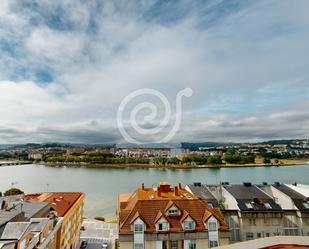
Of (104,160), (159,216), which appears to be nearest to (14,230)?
(159,216)

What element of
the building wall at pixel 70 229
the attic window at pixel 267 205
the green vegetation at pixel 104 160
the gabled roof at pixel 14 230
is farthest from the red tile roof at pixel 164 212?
the green vegetation at pixel 104 160

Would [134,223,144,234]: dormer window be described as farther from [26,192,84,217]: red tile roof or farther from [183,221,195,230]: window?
[26,192,84,217]: red tile roof

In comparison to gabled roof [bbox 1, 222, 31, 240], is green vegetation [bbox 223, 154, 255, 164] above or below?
below

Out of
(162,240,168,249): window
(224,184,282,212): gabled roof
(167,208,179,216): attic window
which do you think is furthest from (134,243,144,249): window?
(224,184,282,212): gabled roof

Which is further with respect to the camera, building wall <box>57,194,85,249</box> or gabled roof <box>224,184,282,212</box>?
gabled roof <box>224,184,282,212</box>

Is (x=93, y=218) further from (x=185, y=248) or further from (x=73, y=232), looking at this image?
(x=185, y=248)

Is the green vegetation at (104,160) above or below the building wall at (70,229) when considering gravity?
above

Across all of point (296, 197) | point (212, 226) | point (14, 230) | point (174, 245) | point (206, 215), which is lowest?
point (174, 245)

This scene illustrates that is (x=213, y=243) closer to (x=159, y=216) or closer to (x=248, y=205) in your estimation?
(x=159, y=216)

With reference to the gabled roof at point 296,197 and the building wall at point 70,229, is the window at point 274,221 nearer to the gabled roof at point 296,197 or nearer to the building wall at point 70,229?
the gabled roof at point 296,197

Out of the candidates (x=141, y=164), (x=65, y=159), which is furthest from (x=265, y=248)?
(x=65, y=159)

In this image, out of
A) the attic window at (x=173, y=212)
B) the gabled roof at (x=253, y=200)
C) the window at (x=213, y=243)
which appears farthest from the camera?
the gabled roof at (x=253, y=200)
